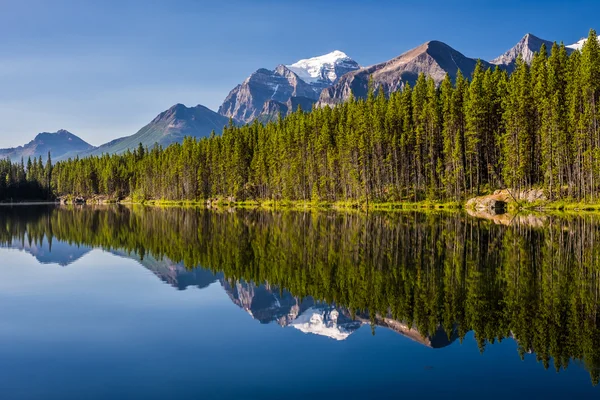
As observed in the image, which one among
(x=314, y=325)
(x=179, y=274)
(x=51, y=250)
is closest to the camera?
(x=314, y=325)

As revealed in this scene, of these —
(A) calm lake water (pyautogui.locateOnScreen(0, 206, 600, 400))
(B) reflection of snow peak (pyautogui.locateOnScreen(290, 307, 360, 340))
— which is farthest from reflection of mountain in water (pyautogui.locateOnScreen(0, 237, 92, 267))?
(B) reflection of snow peak (pyautogui.locateOnScreen(290, 307, 360, 340))

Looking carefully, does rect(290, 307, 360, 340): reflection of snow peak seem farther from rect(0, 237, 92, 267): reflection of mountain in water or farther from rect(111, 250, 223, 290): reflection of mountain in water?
rect(0, 237, 92, 267): reflection of mountain in water

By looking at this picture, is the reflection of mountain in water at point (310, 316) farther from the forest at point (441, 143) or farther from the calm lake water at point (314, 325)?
the forest at point (441, 143)

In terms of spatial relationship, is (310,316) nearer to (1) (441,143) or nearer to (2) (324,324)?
(2) (324,324)

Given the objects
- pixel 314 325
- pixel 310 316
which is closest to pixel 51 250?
pixel 310 316

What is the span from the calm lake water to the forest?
4423 centimetres

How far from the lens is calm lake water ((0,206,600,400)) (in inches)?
416

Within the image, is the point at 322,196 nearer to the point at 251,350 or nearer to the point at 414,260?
the point at 414,260

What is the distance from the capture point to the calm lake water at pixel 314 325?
34.7ft

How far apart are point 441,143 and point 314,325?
84432mm

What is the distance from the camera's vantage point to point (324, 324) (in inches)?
584

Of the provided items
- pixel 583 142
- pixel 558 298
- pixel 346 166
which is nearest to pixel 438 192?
pixel 346 166

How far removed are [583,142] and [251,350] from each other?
6718cm

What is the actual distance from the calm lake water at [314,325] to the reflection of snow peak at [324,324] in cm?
7
